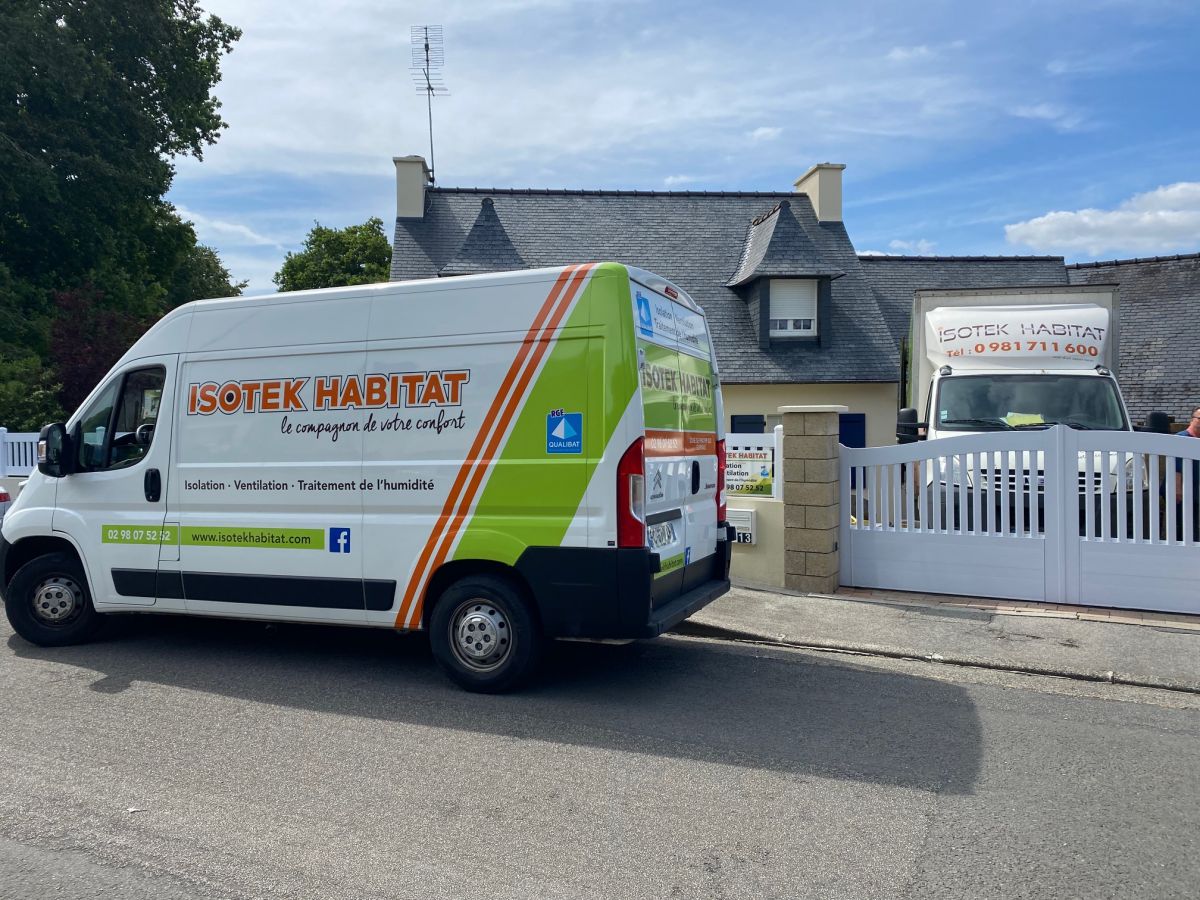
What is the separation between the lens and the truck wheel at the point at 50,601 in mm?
7395

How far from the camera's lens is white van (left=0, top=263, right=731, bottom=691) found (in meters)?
5.79

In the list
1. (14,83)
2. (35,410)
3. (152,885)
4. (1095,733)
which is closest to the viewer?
(152,885)

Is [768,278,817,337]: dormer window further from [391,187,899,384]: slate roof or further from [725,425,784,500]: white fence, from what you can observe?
[725,425,784,500]: white fence

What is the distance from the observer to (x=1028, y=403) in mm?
10531

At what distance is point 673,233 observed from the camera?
26625 millimetres

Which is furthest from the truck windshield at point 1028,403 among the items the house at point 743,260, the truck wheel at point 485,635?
the house at point 743,260

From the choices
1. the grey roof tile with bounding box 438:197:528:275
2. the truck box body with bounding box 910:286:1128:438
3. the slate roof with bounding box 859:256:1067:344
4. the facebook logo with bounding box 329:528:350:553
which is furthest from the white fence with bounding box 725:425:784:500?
the slate roof with bounding box 859:256:1067:344

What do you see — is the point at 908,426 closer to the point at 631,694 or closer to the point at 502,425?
the point at 631,694

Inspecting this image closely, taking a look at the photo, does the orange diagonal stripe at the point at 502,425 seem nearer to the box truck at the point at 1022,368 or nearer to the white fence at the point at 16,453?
the box truck at the point at 1022,368

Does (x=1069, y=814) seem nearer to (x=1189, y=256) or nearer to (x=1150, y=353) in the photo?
(x=1150, y=353)

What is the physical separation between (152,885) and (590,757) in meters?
2.19

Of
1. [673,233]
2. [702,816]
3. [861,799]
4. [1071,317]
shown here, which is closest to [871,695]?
[861,799]

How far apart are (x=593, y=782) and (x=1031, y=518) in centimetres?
551

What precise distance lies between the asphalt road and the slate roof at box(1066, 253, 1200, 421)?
2131 cm
